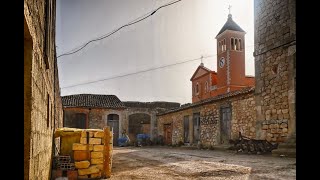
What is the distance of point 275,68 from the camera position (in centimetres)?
1402

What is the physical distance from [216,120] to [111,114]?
52.5 feet

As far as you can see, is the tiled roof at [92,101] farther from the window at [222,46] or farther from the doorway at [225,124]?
the doorway at [225,124]

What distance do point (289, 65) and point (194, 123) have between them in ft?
35.6

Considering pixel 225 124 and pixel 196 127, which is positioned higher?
pixel 225 124

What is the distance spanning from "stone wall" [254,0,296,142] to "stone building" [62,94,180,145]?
19600 millimetres

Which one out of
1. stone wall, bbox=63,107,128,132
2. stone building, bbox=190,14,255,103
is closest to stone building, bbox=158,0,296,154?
stone building, bbox=190,14,255,103

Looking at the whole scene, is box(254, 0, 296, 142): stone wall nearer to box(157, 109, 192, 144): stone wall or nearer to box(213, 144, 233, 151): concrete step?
box(213, 144, 233, 151): concrete step

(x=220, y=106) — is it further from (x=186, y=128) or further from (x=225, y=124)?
(x=186, y=128)

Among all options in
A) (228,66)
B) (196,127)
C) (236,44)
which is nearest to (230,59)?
(228,66)

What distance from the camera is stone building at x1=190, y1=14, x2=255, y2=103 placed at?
32406mm

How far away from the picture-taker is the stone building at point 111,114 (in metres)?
31.2
